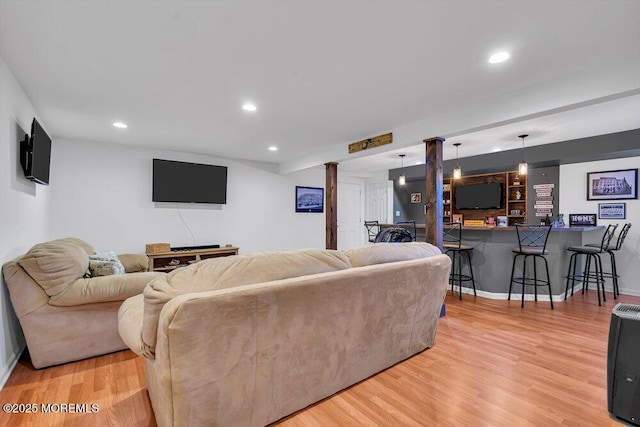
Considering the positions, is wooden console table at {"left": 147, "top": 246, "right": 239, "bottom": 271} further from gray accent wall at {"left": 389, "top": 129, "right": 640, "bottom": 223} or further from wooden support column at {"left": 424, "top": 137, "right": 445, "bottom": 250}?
gray accent wall at {"left": 389, "top": 129, "right": 640, "bottom": 223}

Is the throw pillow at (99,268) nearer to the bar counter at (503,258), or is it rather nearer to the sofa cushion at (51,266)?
the sofa cushion at (51,266)

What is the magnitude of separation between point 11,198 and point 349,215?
→ 6.36 m

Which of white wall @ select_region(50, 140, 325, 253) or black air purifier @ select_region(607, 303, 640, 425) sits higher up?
white wall @ select_region(50, 140, 325, 253)

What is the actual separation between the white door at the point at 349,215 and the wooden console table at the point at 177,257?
3.28m

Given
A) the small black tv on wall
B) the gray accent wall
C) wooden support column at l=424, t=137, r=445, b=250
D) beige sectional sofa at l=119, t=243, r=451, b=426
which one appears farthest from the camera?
the gray accent wall

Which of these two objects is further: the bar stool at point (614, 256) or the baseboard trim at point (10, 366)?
the bar stool at point (614, 256)

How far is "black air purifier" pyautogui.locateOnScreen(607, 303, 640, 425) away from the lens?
0.90m

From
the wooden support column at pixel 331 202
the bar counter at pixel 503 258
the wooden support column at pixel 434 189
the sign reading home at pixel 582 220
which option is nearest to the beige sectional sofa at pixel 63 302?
the wooden support column at pixel 434 189

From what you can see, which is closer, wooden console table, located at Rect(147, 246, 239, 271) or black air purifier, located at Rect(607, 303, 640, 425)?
black air purifier, located at Rect(607, 303, 640, 425)

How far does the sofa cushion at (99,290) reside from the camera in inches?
87.6

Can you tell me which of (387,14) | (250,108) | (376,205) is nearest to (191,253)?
(250,108)

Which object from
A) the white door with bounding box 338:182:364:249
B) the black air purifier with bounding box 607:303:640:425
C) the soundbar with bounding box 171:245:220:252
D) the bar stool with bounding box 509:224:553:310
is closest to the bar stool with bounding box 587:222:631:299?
the bar stool with bounding box 509:224:553:310

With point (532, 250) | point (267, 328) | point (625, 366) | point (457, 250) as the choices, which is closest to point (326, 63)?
point (267, 328)

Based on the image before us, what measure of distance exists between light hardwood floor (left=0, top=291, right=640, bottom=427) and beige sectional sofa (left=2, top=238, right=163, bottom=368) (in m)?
0.13
